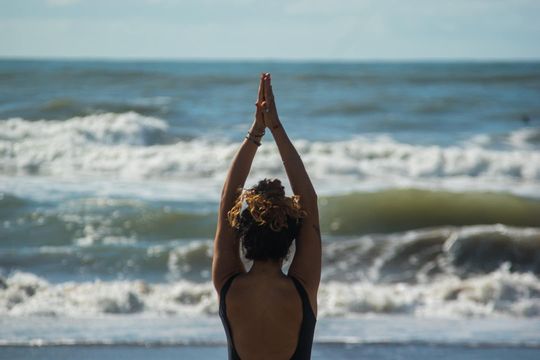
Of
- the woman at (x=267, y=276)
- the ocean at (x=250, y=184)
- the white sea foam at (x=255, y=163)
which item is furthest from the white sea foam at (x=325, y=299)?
the white sea foam at (x=255, y=163)

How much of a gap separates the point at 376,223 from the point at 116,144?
814cm

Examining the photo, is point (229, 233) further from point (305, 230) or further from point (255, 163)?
point (255, 163)

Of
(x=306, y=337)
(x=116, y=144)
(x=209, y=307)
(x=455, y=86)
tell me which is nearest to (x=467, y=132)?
(x=116, y=144)

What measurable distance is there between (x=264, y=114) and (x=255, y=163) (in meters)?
13.7

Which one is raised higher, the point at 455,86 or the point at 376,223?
the point at 455,86

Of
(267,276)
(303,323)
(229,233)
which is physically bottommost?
(303,323)

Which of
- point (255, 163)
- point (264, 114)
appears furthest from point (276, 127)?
point (255, 163)

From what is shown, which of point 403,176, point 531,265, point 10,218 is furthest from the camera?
point 403,176

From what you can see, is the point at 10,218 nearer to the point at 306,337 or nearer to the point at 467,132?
the point at 306,337

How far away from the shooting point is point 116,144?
1972 centimetres

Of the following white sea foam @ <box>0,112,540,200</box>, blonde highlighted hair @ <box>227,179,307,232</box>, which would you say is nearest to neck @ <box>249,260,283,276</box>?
blonde highlighted hair @ <box>227,179,307,232</box>

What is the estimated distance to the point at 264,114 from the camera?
10.0 ft

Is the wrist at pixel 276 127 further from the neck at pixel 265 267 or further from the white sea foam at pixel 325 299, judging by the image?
the white sea foam at pixel 325 299

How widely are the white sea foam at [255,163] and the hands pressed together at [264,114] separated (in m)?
11.8
